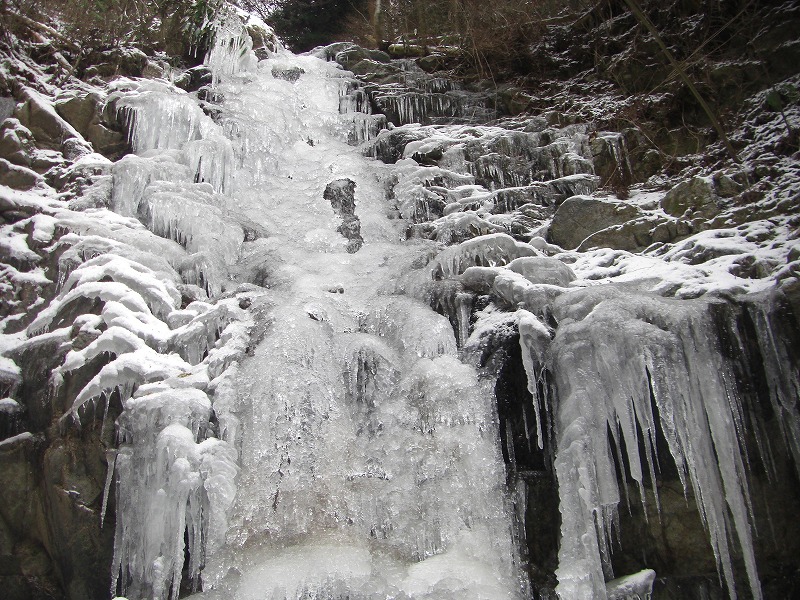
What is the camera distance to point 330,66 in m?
9.98

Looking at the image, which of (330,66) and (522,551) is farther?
(330,66)

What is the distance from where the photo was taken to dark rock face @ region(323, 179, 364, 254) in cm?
644

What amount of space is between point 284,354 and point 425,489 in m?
1.41

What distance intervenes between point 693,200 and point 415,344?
9.84ft

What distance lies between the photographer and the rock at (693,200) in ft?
17.5

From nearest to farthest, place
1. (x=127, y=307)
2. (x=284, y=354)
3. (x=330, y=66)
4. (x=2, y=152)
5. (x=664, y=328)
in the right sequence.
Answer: (x=664, y=328) < (x=284, y=354) < (x=127, y=307) < (x=2, y=152) < (x=330, y=66)

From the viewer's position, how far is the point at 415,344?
462 cm

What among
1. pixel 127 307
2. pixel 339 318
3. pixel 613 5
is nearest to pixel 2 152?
pixel 127 307

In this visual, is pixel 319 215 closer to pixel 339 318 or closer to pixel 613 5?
pixel 339 318

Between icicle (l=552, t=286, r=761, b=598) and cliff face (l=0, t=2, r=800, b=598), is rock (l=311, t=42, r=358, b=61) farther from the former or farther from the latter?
icicle (l=552, t=286, r=761, b=598)

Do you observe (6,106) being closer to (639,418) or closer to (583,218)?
(583,218)

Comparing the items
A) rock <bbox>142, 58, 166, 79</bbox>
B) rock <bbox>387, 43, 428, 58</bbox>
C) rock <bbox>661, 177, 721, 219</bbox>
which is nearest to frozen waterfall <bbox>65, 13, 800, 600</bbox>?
rock <bbox>661, 177, 721, 219</bbox>

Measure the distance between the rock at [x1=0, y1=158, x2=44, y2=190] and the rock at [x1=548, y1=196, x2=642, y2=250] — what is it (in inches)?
201

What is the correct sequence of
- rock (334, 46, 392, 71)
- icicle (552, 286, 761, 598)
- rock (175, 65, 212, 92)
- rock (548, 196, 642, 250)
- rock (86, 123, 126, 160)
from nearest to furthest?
1. icicle (552, 286, 761, 598)
2. rock (548, 196, 642, 250)
3. rock (86, 123, 126, 160)
4. rock (175, 65, 212, 92)
5. rock (334, 46, 392, 71)
